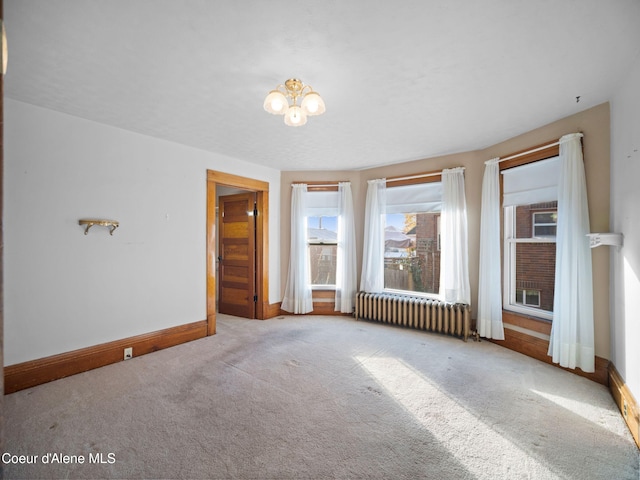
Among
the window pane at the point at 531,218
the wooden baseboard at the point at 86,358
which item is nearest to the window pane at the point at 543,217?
the window pane at the point at 531,218

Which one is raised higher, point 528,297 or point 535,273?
point 535,273

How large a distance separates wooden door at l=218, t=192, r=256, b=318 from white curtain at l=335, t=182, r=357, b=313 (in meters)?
Result: 1.47

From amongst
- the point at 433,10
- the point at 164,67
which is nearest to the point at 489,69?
the point at 433,10

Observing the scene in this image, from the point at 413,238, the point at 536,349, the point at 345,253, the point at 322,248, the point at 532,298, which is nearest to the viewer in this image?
the point at 536,349

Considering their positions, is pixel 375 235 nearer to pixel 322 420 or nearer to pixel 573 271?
pixel 573 271

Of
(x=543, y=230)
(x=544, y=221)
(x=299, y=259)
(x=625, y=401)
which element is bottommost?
(x=625, y=401)

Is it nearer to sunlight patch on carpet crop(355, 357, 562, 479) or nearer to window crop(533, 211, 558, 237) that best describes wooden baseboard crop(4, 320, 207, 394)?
sunlight patch on carpet crop(355, 357, 562, 479)

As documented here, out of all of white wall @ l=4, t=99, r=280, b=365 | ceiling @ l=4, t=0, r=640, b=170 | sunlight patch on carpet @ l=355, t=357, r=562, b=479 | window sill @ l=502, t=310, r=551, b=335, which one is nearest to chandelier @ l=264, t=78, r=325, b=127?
ceiling @ l=4, t=0, r=640, b=170

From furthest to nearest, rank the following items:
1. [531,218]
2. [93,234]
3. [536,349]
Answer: [531,218] < [536,349] < [93,234]

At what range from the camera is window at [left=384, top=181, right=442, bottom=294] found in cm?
472

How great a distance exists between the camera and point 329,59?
7.17ft

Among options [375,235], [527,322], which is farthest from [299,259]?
[527,322]

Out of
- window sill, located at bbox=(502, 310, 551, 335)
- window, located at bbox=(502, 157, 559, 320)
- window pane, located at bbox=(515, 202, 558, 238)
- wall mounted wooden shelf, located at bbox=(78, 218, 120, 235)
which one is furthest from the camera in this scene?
window pane, located at bbox=(515, 202, 558, 238)

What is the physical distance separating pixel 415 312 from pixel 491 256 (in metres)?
1.30
